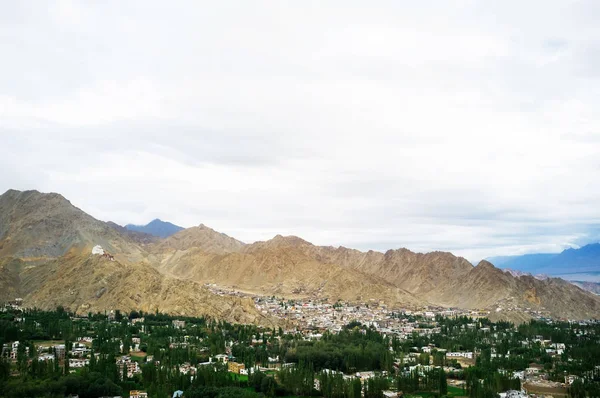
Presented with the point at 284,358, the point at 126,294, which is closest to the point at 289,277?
the point at 126,294

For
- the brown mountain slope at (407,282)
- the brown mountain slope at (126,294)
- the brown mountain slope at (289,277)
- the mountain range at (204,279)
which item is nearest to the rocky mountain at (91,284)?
the brown mountain slope at (126,294)

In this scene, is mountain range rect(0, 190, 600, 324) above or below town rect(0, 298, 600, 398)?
above

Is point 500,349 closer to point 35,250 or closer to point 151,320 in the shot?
point 151,320

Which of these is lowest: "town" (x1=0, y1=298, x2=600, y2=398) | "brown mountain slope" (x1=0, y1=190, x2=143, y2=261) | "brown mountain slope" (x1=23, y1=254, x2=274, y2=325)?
"town" (x1=0, y1=298, x2=600, y2=398)

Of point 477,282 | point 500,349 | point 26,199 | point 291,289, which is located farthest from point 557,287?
point 26,199

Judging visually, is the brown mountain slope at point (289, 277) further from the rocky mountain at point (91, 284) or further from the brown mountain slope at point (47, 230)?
the rocky mountain at point (91, 284)

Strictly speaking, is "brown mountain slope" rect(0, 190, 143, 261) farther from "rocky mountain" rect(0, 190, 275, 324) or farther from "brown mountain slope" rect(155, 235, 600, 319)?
"brown mountain slope" rect(155, 235, 600, 319)

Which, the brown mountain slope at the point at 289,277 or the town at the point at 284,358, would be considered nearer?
the town at the point at 284,358

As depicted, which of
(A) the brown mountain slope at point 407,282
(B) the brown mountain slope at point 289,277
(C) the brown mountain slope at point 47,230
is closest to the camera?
(A) the brown mountain slope at point 407,282

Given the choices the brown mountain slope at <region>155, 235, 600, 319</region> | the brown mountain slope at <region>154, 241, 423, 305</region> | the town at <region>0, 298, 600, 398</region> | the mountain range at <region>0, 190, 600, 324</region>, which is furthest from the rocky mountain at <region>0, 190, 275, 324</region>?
the brown mountain slope at <region>155, 235, 600, 319</region>
